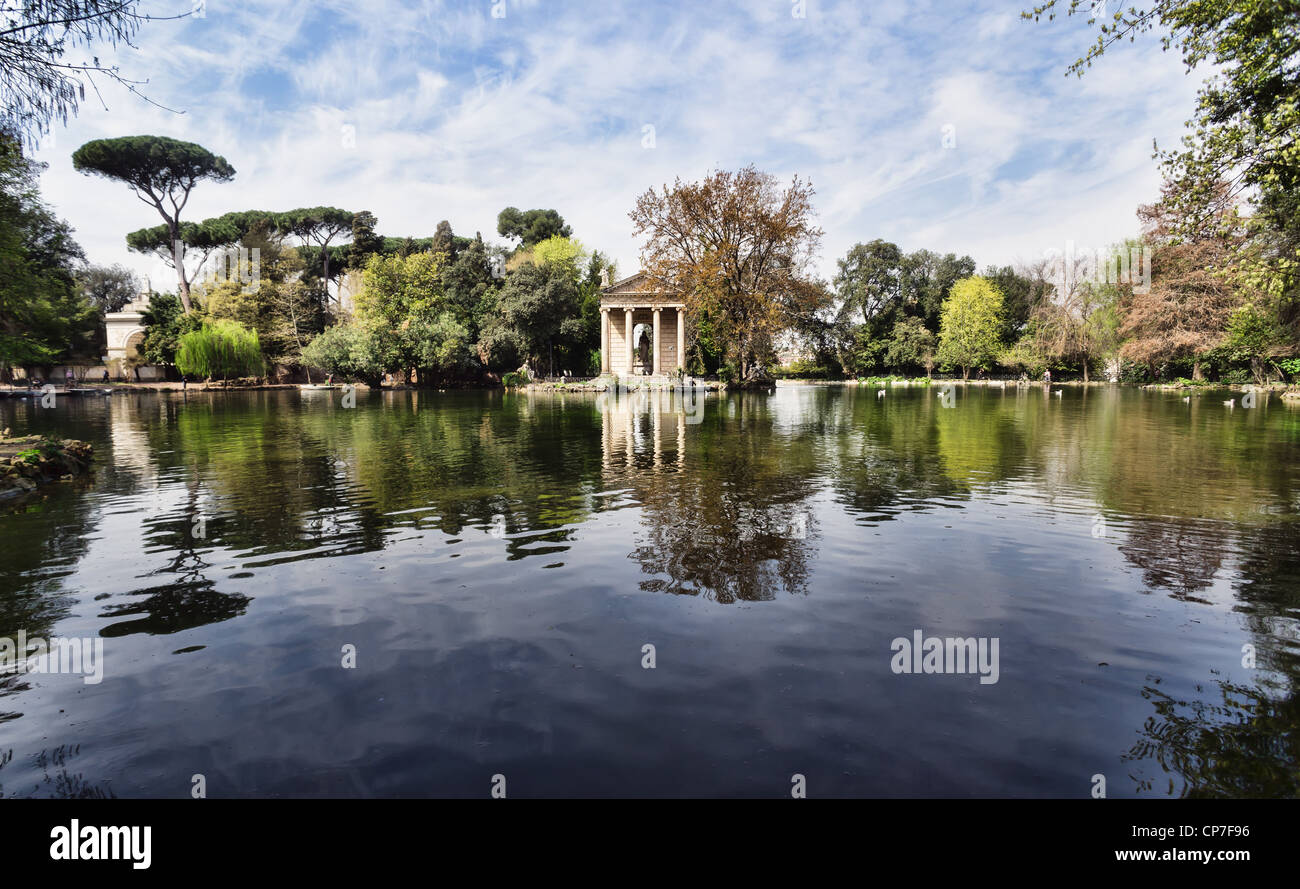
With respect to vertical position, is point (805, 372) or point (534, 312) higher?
point (534, 312)

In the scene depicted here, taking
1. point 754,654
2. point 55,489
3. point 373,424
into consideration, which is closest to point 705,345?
point 373,424

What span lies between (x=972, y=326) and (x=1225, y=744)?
91.7 m

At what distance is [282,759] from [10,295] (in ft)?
132

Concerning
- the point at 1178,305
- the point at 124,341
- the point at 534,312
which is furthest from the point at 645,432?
the point at 124,341

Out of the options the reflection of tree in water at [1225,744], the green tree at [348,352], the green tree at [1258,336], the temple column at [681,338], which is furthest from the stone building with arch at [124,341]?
the green tree at [1258,336]

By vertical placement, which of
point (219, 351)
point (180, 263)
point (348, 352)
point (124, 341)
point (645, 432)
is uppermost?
point (180, 263)

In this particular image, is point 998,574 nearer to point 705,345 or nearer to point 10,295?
point 10,295

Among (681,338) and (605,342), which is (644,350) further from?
(681,338)

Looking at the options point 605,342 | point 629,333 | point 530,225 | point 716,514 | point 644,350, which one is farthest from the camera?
point 530,225

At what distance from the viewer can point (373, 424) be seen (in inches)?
1254

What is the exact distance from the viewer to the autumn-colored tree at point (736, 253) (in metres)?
54.3

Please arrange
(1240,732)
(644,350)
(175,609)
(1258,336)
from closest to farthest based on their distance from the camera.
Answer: (1240,732) → (175,609) → (1258,336) → (644,350)

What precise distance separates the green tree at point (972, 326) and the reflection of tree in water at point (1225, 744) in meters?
90.3

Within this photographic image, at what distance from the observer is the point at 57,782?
468 cm
